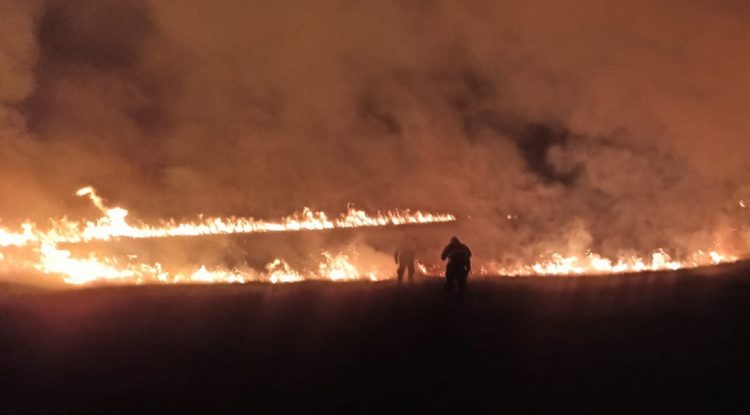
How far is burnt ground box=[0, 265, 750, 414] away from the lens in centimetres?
675

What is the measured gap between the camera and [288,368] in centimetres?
796

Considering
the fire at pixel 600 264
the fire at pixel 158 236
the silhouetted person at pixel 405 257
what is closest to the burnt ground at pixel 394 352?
the silhouetted person at pixel 405 257

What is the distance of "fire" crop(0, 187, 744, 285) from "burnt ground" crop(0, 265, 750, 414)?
6787 millimetres

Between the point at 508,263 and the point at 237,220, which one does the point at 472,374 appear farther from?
the point at 237,220

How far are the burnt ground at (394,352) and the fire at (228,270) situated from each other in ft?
22.3

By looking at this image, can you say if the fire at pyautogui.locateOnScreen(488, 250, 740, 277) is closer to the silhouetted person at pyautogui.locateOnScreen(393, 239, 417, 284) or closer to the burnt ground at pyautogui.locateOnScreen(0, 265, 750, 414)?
the silhouetted person at pyautogui.locateOnScreen(393, 239, 417, 284)

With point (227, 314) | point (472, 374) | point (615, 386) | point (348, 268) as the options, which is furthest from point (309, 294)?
point (348, 268)

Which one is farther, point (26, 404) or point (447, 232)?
point (447, 232)

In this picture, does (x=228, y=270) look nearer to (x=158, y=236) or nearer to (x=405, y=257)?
(x=158, y=236)

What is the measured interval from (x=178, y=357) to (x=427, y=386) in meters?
3.41

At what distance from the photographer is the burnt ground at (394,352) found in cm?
675

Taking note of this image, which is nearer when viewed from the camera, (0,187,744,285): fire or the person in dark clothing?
the person in dark clothing

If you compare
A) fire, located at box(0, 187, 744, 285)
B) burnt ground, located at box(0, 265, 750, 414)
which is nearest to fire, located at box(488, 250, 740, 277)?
fire, located at box(0, 187, 744, 285)

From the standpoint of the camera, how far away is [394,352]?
8.48 meters
